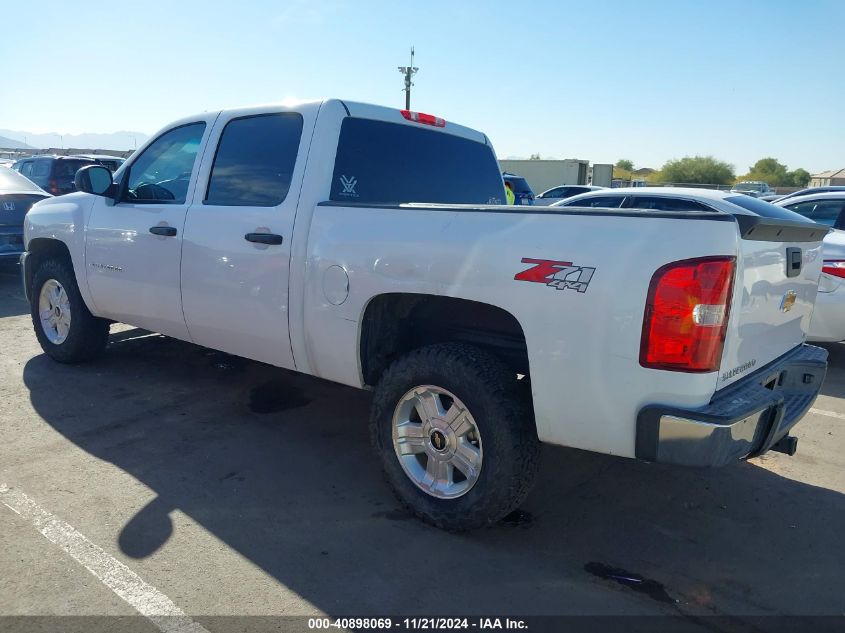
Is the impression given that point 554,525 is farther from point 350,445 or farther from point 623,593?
point 350,445

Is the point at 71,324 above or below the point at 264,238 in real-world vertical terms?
below

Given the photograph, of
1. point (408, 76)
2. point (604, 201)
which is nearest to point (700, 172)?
point (408, 76)

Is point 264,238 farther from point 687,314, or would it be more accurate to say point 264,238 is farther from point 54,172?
point 54,172

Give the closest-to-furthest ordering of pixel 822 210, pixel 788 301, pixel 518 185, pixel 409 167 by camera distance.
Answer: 1. pixel 788 301
2. pixel 409 167
3. pixel 822 210
4. pixel 518 185

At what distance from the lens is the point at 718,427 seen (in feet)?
8.21

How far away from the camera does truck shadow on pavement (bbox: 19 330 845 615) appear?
2830mm

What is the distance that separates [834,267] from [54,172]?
14.1m

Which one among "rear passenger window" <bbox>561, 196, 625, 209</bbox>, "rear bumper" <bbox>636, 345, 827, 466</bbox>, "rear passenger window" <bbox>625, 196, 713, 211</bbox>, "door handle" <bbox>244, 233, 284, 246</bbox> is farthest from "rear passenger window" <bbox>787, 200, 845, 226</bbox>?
"door handle" <bbox>244, 233, 284, 246</bbox>

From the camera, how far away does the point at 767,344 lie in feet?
10.2

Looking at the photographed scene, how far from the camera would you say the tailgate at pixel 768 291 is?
2639 millimetres

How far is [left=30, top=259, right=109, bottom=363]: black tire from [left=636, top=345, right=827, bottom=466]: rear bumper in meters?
4.57

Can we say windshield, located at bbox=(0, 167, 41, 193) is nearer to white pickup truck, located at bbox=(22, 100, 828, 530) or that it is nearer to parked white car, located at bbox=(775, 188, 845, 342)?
white pickup truck, located at bbox=(22, 100, 828, 530)

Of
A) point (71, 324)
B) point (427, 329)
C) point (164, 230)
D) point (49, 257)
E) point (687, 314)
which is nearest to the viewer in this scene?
point (687, 314)

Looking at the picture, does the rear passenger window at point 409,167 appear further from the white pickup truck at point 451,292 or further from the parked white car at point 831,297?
the parked white car at point 831,297
